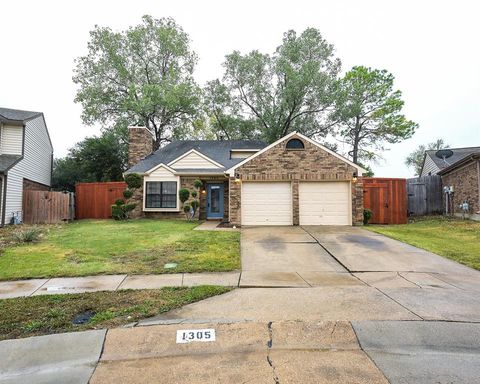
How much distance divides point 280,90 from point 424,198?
1508 centimetres

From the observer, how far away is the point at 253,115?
2692cm

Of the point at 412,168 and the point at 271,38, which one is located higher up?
the point at 271,38

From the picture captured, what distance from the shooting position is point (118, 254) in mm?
7086

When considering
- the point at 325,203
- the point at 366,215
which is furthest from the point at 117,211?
the point at 366,215

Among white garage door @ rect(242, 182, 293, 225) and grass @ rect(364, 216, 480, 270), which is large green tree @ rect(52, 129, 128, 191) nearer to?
white garage door @ rect(242, 182, 293, 225)

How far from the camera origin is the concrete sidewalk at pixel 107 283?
4.61m

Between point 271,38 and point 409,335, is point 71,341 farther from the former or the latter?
point 271,38

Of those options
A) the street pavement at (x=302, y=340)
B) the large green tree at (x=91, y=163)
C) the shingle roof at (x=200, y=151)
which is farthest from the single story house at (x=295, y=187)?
the large green tree at (x=91, y=163)

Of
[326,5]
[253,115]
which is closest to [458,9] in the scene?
[326,5]

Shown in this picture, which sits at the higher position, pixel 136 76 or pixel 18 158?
pixel 136 76

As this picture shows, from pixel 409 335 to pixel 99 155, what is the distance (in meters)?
23.1

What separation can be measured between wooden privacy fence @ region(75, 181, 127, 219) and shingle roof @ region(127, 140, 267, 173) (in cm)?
169

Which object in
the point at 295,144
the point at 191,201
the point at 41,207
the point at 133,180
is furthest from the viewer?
the point at 191,201

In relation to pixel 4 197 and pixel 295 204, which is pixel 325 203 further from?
pixel 4 197
